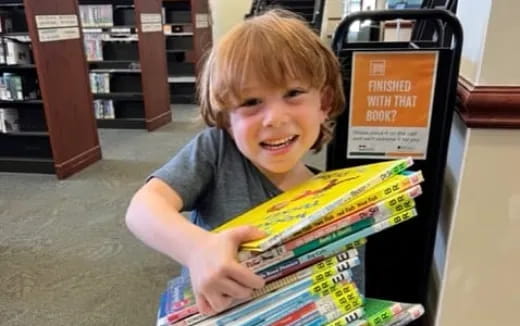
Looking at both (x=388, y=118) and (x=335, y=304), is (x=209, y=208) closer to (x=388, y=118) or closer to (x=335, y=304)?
(x=335, y=304)

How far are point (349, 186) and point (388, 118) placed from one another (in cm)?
47

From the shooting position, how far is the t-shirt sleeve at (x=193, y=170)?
796 mm

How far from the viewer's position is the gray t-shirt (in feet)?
2.70

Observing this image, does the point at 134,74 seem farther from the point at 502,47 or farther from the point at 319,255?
the point at 319,255

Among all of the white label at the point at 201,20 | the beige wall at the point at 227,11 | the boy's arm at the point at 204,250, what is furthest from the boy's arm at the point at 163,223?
the beige wall at the point at 227,11

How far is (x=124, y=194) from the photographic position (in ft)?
9.98

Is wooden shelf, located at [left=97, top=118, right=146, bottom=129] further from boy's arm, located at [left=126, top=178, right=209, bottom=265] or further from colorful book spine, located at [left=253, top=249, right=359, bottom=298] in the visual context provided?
colorful book spine, located at [left=253, top=249, right=359, bottom=298]

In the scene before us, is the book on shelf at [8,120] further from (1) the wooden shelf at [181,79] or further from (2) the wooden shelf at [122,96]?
(1) the wooden shelf at [181,79]

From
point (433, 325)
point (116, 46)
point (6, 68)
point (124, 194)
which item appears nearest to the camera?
point (433, 325)

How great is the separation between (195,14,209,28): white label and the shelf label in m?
2.71

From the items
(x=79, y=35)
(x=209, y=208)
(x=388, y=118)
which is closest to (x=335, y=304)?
(x=209, y=208)

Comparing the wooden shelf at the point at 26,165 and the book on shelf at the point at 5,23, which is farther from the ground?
the book on shelf at the point at 5,23

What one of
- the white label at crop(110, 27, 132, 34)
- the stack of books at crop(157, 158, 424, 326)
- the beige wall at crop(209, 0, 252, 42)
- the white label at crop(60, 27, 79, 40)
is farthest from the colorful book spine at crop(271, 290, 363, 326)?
the beige wall at crop(209, 0, 252, 42)

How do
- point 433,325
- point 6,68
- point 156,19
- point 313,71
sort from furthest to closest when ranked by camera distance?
point 156,19, point 6,68, point 433,325, point 313,71
